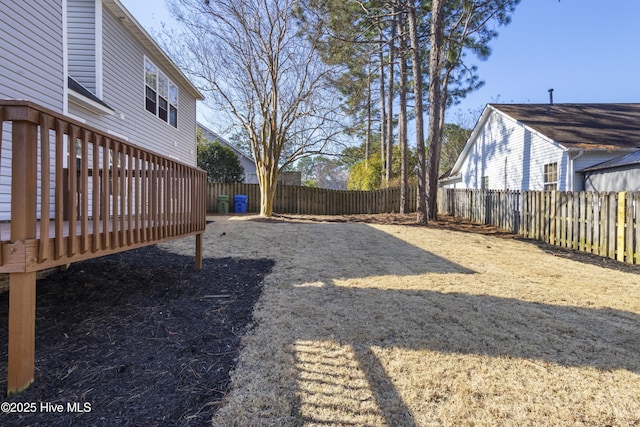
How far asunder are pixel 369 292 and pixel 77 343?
9.06 ft

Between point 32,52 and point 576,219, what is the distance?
1023 cm

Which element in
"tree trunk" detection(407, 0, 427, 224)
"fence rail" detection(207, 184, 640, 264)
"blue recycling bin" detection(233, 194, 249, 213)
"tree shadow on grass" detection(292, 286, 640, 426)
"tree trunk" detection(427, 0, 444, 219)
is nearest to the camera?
"tree shadow on grass" detection(292, 286, 640, 426)

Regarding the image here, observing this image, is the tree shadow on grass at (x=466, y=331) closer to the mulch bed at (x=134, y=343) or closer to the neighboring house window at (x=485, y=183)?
the mulch bed at (x=134, y=343)

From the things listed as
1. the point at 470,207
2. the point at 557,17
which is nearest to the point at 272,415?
the point at 470,207

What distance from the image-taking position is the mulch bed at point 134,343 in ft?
5.85

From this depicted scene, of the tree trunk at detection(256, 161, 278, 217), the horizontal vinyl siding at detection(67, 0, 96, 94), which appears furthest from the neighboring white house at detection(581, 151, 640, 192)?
the horizontal vinyl siding at detection(67, 0, 96, 94)

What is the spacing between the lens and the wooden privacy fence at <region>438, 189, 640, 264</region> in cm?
578

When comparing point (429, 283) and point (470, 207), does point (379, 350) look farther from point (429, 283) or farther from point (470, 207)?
point (470, 207)

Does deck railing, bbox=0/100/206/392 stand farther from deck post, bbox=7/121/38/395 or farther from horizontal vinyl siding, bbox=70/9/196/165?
horizontal vinyl siding, bbox=70/9/196/165

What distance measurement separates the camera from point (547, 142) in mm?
12109

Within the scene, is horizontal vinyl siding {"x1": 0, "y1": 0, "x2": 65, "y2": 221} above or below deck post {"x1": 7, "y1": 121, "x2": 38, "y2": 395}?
above

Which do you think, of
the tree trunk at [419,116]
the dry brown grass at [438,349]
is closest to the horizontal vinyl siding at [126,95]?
the dry brown grass at [438,349]

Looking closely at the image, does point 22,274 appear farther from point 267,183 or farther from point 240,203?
point 240,203

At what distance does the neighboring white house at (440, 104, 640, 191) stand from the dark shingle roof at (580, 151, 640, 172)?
0.39 m
